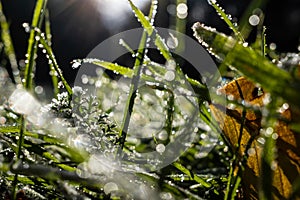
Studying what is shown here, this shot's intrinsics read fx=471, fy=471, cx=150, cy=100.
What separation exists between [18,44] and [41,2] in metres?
5.76

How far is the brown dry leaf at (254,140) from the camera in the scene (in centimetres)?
44

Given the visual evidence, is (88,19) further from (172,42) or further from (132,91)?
(132,91)

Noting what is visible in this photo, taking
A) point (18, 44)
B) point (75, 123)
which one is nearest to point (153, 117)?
point (75, 123)

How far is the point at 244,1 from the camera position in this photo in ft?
17.9

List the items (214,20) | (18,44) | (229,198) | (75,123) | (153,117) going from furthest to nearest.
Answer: (18,44) → (214,20) → (153,117) → (75,123) → (229,198)

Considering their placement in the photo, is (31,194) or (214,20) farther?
(214,20)

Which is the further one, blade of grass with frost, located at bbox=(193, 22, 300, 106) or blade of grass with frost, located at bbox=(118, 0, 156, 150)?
blade of grass with frost, located at bbox=(118, 0, 156, 150)

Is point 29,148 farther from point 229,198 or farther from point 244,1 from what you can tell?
point 244,1

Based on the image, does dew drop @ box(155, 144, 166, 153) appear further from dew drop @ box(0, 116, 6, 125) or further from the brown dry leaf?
dew drop @ box(0, 116, 6, 125)

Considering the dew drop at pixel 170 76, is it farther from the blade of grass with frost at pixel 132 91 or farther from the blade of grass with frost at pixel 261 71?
the blade of grass with frost at pixel 261 71

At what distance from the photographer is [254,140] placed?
484 mm

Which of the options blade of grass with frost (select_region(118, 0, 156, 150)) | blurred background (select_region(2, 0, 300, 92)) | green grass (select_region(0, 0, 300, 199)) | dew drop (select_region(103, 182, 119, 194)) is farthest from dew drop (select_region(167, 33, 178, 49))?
blurred background (select_region(2, 0, 300, 92))

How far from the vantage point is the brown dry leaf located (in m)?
0.44

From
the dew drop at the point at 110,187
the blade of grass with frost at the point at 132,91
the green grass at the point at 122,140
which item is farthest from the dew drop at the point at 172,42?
the dew drop at the point at 110,187
